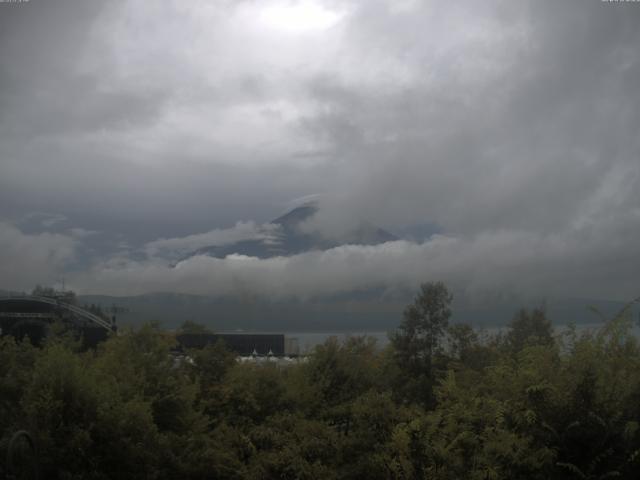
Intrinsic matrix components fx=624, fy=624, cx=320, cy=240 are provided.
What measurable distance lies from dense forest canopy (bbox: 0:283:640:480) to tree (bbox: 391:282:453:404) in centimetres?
1233

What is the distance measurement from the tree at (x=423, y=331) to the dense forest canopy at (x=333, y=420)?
12332 millimetres

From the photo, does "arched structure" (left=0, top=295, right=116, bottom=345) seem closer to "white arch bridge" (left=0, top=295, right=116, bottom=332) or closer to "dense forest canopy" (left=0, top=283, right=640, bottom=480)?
"white arch bridge" (left=0, top=295, right=116, bottom=332)

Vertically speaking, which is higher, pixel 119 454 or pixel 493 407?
pixel 493 407

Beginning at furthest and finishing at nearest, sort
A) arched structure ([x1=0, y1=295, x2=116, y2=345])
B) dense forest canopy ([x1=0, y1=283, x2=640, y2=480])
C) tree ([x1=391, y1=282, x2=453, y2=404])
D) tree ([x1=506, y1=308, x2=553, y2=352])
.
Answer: arched structure ([x1=0, y1=295, x2=116, y2=345]) → tree ([x1=506, y1=308, x2=553, y2=352]) → tree ([x1=391, y1=282, x2=453, y2=404]) → dense forest canopy ([x1=0, y1=283, x2=640, y2=480])

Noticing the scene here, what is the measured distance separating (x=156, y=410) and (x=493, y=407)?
40.4ft

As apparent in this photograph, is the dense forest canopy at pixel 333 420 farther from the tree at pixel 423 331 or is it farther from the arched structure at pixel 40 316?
the arched structure at pixel 40 316

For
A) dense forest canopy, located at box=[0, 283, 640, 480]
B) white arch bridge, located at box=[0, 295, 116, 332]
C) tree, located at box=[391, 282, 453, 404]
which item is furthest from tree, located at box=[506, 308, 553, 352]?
white arch bridge, located at box=[0, 295, 116, 332]

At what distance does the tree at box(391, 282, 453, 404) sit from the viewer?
37.2 metres

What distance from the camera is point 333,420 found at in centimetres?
2273

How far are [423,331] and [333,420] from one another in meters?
16.6

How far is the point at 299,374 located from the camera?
2608cm

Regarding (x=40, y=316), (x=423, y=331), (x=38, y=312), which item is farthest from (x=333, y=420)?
(x=38, y=312)

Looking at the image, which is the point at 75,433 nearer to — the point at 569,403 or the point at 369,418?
the point at 369,418

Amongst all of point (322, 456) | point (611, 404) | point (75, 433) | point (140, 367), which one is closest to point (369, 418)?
point (322, 456)
